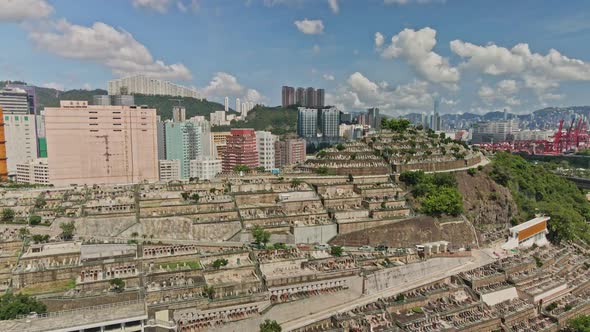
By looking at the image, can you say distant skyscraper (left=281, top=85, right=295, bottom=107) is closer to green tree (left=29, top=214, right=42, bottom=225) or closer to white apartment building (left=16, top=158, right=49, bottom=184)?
white apartment building (left=16, top=158, right=49, bottom=184)

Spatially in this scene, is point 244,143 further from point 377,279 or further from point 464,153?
point 377,279

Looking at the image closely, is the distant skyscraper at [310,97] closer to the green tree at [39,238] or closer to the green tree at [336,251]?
the green tree at [336,251]

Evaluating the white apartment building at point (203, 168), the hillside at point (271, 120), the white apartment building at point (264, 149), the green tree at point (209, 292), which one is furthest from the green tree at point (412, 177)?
the hillside at point (271, 120)

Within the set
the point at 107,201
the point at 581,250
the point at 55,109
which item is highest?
the point at 55,109

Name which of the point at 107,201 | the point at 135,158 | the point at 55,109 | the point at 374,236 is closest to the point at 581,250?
the point at 374,236

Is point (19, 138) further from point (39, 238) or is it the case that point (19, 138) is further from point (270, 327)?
point (270, 327)

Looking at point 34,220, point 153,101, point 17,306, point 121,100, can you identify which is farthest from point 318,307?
point 153,101
